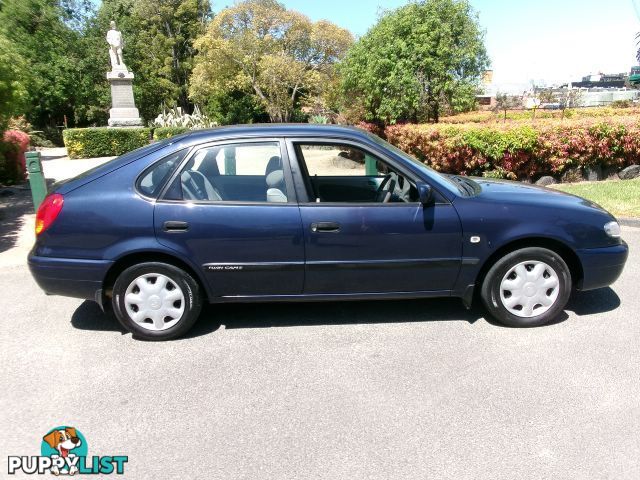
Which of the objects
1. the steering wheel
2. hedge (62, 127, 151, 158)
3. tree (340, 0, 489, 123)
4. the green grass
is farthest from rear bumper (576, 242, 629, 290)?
hedge (62, 127, 151, 158)

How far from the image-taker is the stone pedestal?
21438 mm

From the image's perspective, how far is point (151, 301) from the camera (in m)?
3.76

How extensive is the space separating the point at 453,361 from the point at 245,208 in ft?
6.15

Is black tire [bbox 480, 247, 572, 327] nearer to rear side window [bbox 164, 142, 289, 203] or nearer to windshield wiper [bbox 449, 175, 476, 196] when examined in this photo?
windshield wiper [bbox 449, 175, 476, 196]

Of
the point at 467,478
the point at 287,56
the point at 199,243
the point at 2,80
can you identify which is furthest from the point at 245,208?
the point at 287,56

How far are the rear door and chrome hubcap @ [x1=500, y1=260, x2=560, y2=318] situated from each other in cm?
166

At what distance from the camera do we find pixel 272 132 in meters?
3.86

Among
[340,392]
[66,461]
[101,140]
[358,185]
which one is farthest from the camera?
[101,140]

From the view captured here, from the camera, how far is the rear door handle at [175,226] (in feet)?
11.9

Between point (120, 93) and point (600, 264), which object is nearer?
point (600, 264)

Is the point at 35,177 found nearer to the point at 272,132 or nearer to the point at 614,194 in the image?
the point at 272,132

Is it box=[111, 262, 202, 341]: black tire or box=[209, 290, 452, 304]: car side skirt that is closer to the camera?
box=[111, 262, 202, 341]: black tire

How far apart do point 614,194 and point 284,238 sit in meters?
7.15

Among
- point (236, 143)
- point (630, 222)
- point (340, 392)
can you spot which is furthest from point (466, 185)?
point (630, 222)
